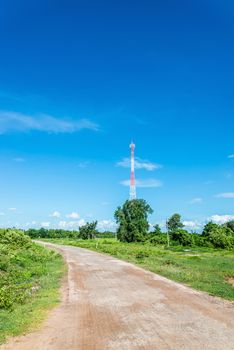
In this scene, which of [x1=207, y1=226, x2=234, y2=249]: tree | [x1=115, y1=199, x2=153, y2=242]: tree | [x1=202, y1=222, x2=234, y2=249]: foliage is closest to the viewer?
[x1=207, y1=226, x2=234, y2=249]: tree

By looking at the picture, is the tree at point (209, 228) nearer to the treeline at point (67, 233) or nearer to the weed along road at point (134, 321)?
the treeline at point (67, 233)

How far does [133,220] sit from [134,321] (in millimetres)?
90813

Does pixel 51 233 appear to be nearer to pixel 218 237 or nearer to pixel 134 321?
pixel 218 237

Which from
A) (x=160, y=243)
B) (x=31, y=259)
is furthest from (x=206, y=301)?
(x=160, y=243)

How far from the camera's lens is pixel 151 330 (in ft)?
Result: 34.3

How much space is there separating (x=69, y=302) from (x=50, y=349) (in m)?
6.17

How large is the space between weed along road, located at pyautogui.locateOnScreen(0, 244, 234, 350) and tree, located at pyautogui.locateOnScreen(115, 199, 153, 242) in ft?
271

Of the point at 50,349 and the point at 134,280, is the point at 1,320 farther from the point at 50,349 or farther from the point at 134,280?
the point at 134,280

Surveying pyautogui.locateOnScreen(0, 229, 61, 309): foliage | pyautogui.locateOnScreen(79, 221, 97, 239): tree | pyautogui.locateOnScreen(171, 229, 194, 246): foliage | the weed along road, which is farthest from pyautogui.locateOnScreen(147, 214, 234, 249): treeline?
the weed along road

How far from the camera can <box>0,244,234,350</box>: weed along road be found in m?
9.30

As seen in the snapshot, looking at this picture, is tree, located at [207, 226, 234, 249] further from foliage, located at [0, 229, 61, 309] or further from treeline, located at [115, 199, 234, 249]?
foliage, located at [0, 229, 61, 309]

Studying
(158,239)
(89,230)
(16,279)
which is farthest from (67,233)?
(16,279)

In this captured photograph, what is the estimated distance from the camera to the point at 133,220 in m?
102

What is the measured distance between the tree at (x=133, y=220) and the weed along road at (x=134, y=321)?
82.5 meters
